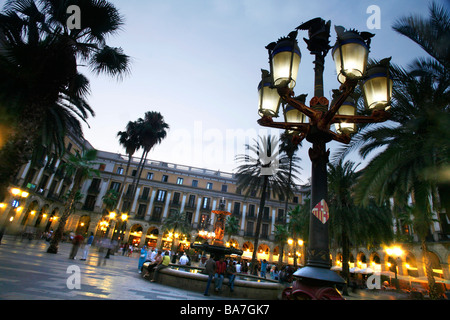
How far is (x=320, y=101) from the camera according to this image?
3439 millimetres

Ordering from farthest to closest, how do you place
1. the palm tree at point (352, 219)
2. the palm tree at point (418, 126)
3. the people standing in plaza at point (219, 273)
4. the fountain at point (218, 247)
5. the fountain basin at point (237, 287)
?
the palm tree at point (352, 219)
the fountain at point (218, 247)
the fountain basin at point (237, 287)
the people standing in plaza at point (219, 273)
the palm tree at point (418, 126)

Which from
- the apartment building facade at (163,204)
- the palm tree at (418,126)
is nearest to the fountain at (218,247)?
the palm tree at (418,126)

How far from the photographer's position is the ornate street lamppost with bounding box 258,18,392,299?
2635mm

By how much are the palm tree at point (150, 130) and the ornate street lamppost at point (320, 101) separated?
28.9 meters

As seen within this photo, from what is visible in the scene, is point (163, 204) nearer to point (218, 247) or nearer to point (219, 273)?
point (218, 247)

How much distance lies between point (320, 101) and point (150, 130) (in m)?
29.7

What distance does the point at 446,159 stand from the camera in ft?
16.9

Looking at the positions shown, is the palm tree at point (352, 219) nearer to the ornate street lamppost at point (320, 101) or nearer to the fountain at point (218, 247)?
the fountain at point (218, 247)

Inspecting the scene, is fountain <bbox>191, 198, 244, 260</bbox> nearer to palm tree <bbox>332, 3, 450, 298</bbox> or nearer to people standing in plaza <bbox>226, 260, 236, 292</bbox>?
people standing in plaza <bbox>226, 260, 236, 292</bbox>

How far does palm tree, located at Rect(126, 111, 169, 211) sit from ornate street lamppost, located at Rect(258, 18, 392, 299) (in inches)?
1138

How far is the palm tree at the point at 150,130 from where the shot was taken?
30.6m

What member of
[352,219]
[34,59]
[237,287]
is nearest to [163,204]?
[352,219]

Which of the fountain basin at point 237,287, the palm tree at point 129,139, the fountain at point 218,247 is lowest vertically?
the fountain basin at point 237,287

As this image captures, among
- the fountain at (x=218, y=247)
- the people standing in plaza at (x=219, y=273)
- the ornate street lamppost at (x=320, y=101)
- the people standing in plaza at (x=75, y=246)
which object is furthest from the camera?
the people standing in plaza at (x=75, y=246)
